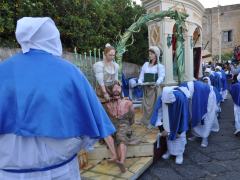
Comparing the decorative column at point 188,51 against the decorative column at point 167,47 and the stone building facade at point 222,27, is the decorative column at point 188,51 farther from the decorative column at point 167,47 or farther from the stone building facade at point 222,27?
the stone building facade at point 222,27

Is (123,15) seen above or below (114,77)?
above

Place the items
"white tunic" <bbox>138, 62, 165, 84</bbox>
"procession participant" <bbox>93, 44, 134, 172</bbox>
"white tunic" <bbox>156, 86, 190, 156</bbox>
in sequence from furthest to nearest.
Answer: "white tunic" <bbox>138, 62, 165, 84</bbox>
"white tunic" <bbox>156, 86, 190, 156</bbox>
"procession participant" <bbox>93, 44, 134, 172</bbox>

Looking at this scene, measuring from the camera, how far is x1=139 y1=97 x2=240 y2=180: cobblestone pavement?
15.2ft

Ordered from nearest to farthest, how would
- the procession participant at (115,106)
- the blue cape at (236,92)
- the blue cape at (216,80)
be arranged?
the procession participant at (115,106) < the blue cape at (236,92) < the blue cape at (216,80)

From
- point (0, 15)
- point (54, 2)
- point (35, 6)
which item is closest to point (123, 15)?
point (54, 2)

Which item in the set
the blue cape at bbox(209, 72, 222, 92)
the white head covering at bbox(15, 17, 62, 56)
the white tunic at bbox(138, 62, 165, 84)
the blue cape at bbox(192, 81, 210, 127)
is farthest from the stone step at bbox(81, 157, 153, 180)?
the blue cape at bbox(209, 72, 222, 92)

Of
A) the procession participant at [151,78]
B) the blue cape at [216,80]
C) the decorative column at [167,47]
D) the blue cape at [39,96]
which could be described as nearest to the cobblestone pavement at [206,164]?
the procession participant at [151,78]

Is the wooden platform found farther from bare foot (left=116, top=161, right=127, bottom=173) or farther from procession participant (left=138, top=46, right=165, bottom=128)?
procession participant (left=138, top=46, right=165, bottom=128)

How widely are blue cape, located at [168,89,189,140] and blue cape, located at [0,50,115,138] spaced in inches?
125

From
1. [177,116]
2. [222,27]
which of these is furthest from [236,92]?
[222,27]

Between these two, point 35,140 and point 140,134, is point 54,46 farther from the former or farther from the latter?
point 140,134

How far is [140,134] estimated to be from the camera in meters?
5.73

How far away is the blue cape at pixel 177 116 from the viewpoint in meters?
4.97

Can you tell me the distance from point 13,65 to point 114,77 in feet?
12.3
